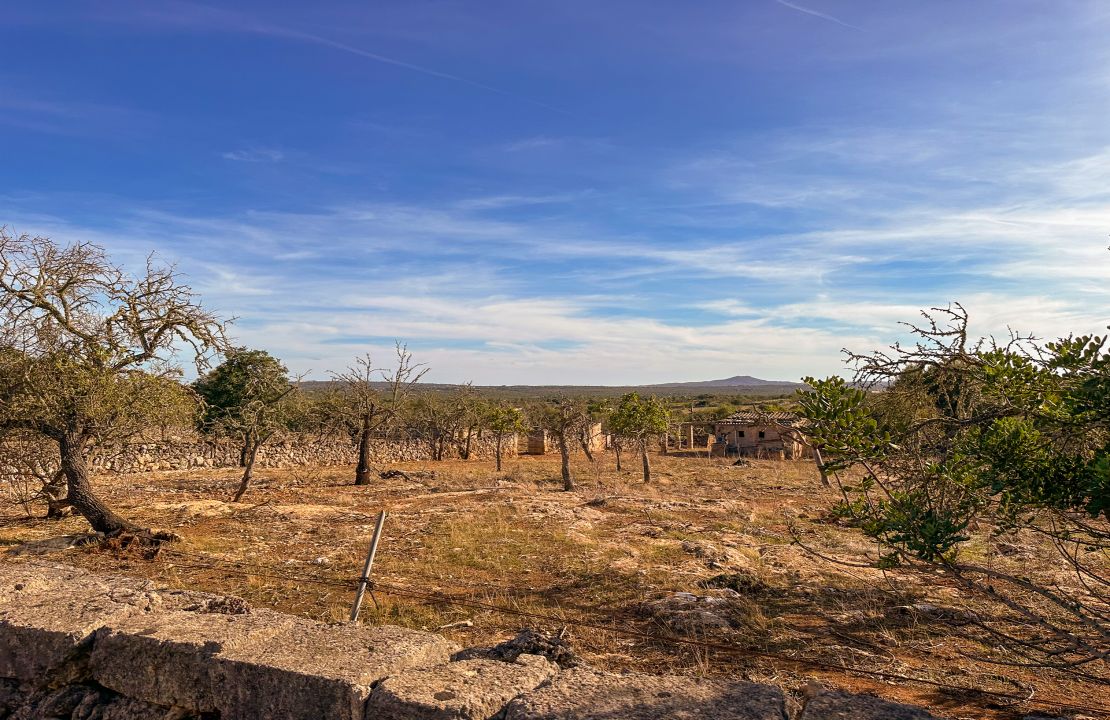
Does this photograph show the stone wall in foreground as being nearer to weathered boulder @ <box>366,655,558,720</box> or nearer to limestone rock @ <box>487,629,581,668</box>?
weathered boulder @ <box>366,655,558,720</box>

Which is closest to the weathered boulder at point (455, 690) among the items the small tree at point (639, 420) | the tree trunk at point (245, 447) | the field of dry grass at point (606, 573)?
the field of dry grass at point (606, 573)

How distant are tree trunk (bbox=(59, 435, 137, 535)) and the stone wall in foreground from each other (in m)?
6.94

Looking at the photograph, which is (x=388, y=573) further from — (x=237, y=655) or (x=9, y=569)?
(x=237, y=655)

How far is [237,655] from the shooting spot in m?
3.58

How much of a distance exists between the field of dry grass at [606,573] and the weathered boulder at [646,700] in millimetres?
2336

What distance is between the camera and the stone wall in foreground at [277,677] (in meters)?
3.00

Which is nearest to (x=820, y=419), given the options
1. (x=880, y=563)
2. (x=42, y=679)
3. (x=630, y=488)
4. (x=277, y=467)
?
(x=880, y=563)

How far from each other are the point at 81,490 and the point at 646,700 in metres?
11.2

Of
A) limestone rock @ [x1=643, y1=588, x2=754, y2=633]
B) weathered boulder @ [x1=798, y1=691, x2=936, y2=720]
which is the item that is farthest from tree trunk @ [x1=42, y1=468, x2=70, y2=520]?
weathered boulder @ [x1=798, y1=691, x2=936, y2=720]

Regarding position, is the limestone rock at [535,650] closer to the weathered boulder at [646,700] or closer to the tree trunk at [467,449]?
the weathered boulder at [646,700]

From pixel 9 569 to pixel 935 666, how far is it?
7875 mm

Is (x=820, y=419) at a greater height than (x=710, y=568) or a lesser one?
greater

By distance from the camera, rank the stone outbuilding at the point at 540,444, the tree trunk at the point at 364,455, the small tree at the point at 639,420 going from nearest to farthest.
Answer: the tree trunk at the point at 364,455 < the small tree at the point at 639,420 < the stone outbuilding at the point at 540,444

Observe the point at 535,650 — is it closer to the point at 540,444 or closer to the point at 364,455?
the point at 364,455
